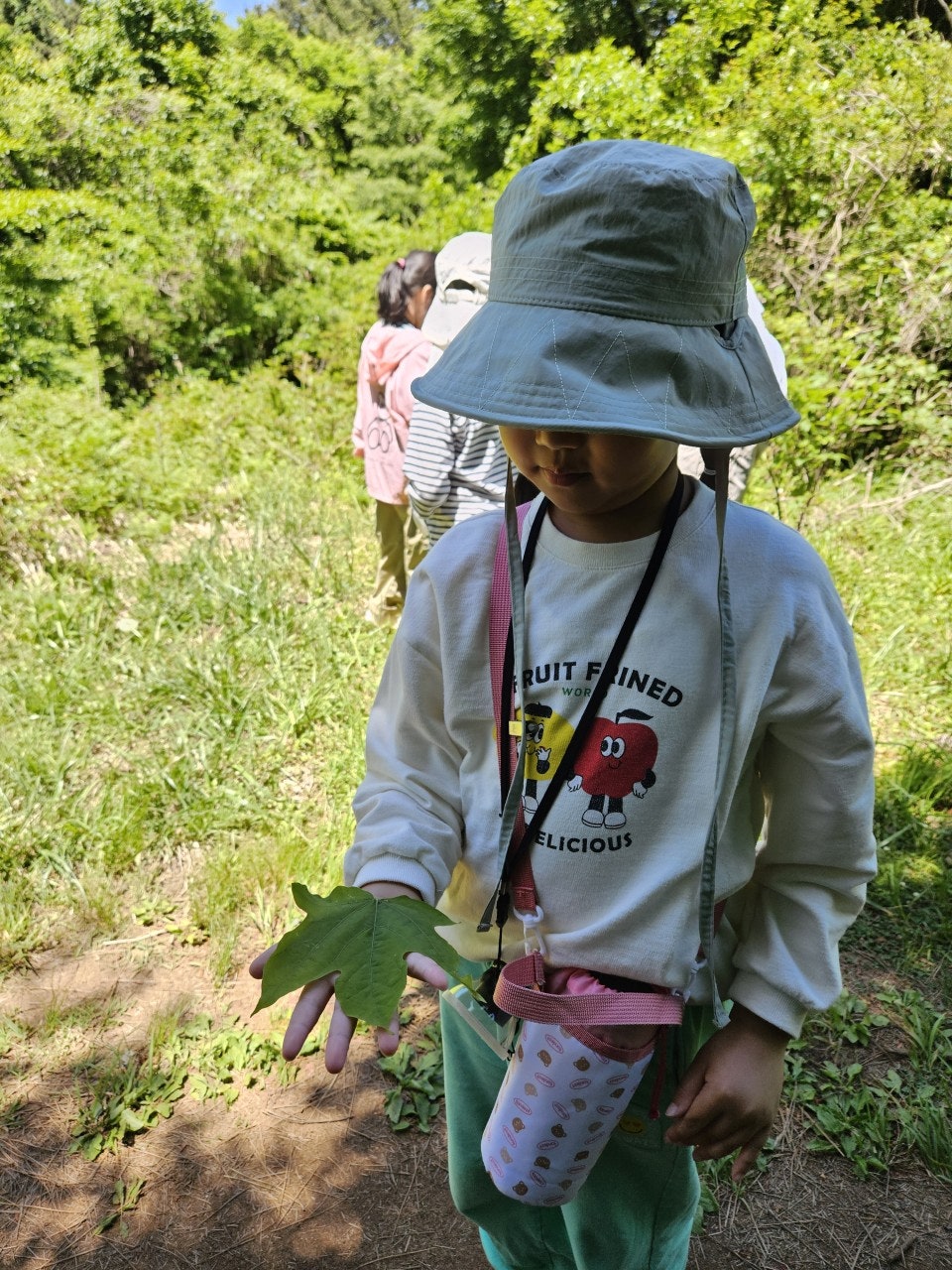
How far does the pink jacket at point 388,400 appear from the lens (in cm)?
383

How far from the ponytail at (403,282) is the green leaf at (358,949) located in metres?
3.45

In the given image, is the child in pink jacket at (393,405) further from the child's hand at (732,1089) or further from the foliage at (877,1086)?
the child's hand at (732,1089)

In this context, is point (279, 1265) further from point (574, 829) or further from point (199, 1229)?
point (574, 829)

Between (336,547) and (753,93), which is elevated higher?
(753,93)

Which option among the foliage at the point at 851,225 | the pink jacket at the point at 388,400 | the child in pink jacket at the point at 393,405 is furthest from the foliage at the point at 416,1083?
the foliage at the point at 851,225

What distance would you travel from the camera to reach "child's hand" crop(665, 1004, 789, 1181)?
100 cm

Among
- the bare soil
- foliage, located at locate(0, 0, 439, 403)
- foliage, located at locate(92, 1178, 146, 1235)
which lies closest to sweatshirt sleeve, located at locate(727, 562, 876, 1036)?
the bare soil

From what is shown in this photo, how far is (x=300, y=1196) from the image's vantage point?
2148 millimetres

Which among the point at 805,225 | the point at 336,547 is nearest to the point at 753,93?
the point at 805,225

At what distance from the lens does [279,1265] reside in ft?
6.56

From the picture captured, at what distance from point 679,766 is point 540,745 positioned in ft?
0.52

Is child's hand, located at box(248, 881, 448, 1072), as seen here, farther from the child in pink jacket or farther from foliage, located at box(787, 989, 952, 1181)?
the child in pink jacket

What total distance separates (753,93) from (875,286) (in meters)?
3.16

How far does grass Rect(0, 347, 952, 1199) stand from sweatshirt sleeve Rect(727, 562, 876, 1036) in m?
1.47
